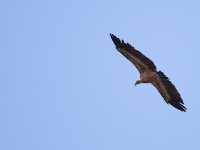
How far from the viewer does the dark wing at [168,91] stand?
887 inches

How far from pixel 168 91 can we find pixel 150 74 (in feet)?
3.80

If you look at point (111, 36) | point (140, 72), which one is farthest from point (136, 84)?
point (111, 36)

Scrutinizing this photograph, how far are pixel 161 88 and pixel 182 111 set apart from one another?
132 cm

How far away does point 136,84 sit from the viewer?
2398 cm

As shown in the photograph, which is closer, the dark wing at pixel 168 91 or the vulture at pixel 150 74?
the vulture at pixel 150 74

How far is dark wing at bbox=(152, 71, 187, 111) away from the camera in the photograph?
22.5 metres

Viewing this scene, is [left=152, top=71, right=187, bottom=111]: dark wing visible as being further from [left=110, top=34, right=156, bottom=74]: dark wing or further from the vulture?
[left=110, top=34, right=156, bottom=74]: dark wing

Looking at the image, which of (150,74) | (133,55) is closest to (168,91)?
(150,74)

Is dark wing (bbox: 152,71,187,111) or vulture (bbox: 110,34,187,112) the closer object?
vulture (bbox: 110,34,187,112)

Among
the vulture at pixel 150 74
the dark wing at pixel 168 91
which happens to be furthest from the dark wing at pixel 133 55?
the dark wing at pixel 168 91

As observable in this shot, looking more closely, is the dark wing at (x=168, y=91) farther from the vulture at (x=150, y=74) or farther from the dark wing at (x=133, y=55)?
the dark wing at (x=133, y=55)

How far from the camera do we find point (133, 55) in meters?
22.0

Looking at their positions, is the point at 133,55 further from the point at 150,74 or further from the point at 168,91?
the point at 168,91

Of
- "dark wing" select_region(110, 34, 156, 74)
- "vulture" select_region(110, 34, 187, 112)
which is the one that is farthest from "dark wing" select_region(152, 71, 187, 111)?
"dark wing" select_region(110, 34, 156, 74)
